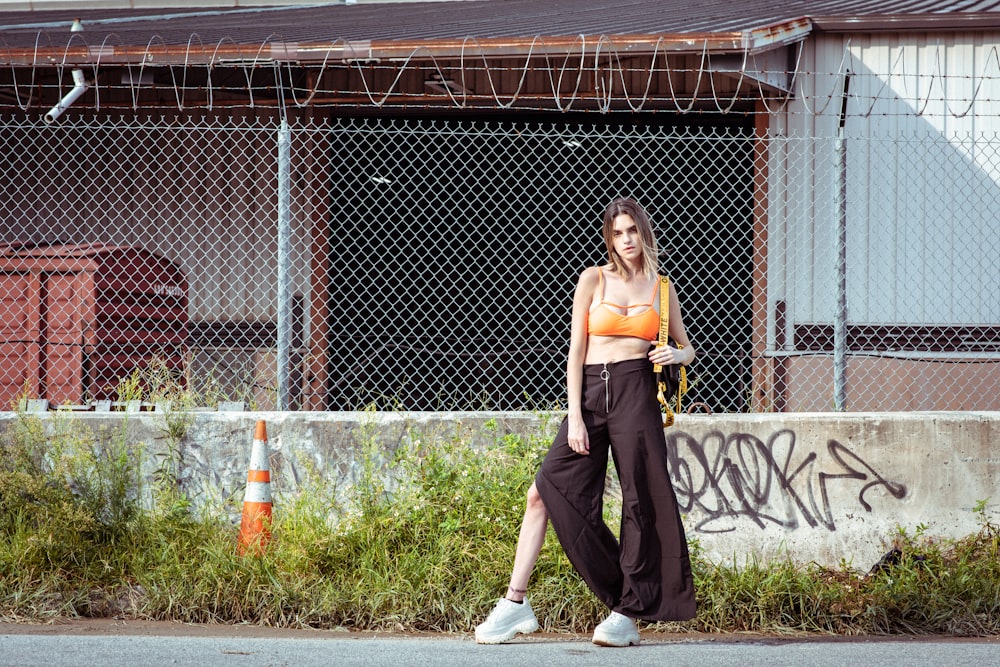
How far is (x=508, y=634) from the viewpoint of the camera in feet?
15.0

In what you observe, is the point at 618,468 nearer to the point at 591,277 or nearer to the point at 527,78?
the point at 591,277

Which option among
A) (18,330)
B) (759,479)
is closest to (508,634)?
(759,479)

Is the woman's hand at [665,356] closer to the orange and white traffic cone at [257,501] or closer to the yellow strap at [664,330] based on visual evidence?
the yellow strap at [664,330]

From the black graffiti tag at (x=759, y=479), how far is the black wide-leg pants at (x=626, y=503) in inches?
37.0

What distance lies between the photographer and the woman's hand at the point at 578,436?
445cm

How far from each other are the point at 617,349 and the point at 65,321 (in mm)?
5846

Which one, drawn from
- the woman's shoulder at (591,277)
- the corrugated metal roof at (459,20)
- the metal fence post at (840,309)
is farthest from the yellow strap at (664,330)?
the corrugated metal roof at (459,20)

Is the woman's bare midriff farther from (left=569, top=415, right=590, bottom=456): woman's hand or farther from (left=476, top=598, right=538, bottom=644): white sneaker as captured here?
(left=476, top=598, right=538, bottom=644): white sneaker

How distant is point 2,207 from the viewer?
444 inches

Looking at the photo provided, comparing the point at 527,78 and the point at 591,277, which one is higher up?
the point at 527,78

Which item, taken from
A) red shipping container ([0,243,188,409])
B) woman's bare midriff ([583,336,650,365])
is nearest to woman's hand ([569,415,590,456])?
woman's bare midriff ([583,336,650,365])

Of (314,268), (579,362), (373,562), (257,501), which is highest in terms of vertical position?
(314,268)

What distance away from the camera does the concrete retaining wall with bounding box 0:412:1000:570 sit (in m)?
5.38

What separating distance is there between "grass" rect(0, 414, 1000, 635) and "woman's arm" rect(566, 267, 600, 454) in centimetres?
87
